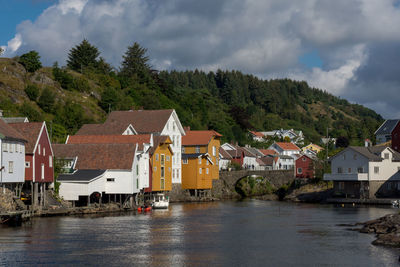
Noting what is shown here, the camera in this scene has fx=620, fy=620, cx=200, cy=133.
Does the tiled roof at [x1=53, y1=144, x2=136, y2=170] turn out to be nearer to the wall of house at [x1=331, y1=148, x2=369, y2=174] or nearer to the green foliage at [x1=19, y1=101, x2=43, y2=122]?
the green foliage at [x1=19, y1=101, x2=43, y2=122]

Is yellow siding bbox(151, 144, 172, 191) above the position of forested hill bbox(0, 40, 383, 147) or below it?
below

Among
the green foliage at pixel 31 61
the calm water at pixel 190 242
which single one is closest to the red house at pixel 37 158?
the calm water at pixel 190 242

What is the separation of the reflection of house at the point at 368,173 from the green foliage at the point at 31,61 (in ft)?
203

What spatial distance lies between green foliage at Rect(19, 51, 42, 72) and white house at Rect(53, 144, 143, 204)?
49.1 metres

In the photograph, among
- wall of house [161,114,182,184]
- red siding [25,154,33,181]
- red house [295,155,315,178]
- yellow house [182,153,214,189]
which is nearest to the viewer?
red siding [25,154,33,181]

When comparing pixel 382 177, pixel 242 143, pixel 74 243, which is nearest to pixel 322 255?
pixel 74 243

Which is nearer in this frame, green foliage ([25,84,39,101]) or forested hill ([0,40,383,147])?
forested hill ([0,40,383,147])

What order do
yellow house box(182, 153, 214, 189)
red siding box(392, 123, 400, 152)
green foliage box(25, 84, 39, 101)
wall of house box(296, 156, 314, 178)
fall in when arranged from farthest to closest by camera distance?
wall of house box(296, 156, 314, 178) → green foliage box(25, 84, 39, 101) → red siding box(392, 123, 400, 152) → yellow house box(182, 153, 214, 189)

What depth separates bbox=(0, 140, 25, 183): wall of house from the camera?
5894cm

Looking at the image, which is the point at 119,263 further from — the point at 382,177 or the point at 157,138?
the point at 382,177

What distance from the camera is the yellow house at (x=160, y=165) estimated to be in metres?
86.9

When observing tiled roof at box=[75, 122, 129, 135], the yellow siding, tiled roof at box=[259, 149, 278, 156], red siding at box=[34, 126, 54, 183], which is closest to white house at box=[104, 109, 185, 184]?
tiled roof at box=[75, 122, 129, 135]

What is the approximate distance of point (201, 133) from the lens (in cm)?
11175

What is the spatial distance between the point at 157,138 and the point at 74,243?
43040 millimetres
